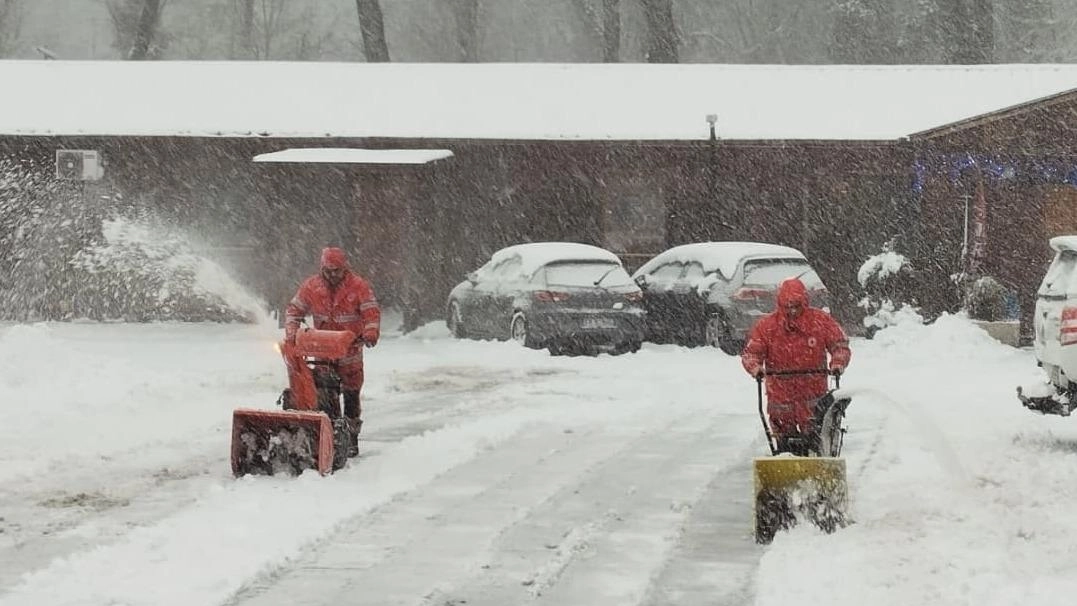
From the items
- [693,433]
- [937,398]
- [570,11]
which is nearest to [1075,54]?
[570,11]

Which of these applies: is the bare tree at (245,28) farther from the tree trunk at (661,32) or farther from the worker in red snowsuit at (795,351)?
the worker in red snowsuit at (795,351)

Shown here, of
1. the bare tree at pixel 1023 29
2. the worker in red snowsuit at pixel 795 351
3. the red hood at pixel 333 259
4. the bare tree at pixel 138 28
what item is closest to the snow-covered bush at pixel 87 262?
the red hood at pixel 333 259

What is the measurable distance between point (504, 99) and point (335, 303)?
18182mm

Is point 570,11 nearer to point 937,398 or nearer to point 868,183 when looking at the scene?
point 868,183

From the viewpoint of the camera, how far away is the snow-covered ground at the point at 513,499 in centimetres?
737

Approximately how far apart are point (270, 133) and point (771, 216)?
345 inches

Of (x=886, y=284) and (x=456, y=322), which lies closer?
(x=456, y=322)

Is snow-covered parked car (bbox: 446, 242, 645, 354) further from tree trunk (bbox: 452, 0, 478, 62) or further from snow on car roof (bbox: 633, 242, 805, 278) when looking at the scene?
tree trunk (bbox: 452, 0, 478, 62)

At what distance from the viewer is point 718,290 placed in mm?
21172

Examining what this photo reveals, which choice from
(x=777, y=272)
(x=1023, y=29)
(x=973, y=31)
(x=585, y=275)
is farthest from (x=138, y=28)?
(x=777, y=272)

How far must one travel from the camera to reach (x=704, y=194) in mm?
27250

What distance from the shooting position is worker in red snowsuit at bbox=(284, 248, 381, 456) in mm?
11320

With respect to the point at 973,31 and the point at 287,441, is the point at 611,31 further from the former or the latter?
the point at 287,441

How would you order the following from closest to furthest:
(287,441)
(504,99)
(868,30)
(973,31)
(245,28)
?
(287,441), (504,99), (973,31), (868,30), (245,28)
